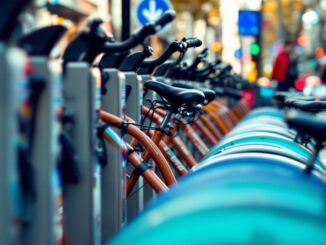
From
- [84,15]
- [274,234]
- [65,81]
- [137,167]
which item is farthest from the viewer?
[84,15]

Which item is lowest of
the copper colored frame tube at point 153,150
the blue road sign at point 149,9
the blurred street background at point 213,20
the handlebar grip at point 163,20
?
the blurred street background at point 213,20

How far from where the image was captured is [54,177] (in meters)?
3.21

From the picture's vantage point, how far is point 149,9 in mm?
14023

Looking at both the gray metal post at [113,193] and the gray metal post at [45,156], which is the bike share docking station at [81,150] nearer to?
the gray metal post at [45,156]

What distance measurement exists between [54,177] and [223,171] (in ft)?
1.78

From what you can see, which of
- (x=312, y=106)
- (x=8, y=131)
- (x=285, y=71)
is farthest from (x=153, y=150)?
(x=285, y=71)

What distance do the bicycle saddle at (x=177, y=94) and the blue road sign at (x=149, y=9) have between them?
27.0 feet

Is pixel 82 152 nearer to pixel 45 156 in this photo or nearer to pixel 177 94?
pixel 45 156

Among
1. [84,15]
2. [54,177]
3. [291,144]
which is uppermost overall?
[54,177]

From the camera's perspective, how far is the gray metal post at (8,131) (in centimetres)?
276

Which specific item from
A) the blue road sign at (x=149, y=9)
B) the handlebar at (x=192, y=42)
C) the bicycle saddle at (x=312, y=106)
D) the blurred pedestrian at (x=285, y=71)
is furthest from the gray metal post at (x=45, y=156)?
the blurred pedestrian at (x=285, y=71)

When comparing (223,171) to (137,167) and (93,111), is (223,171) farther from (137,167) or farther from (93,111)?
(137,167)

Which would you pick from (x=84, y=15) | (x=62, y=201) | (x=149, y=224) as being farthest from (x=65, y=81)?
(x=84, y=15)

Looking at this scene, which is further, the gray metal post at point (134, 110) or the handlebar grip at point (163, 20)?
the gray metal post at point (134, 110)
